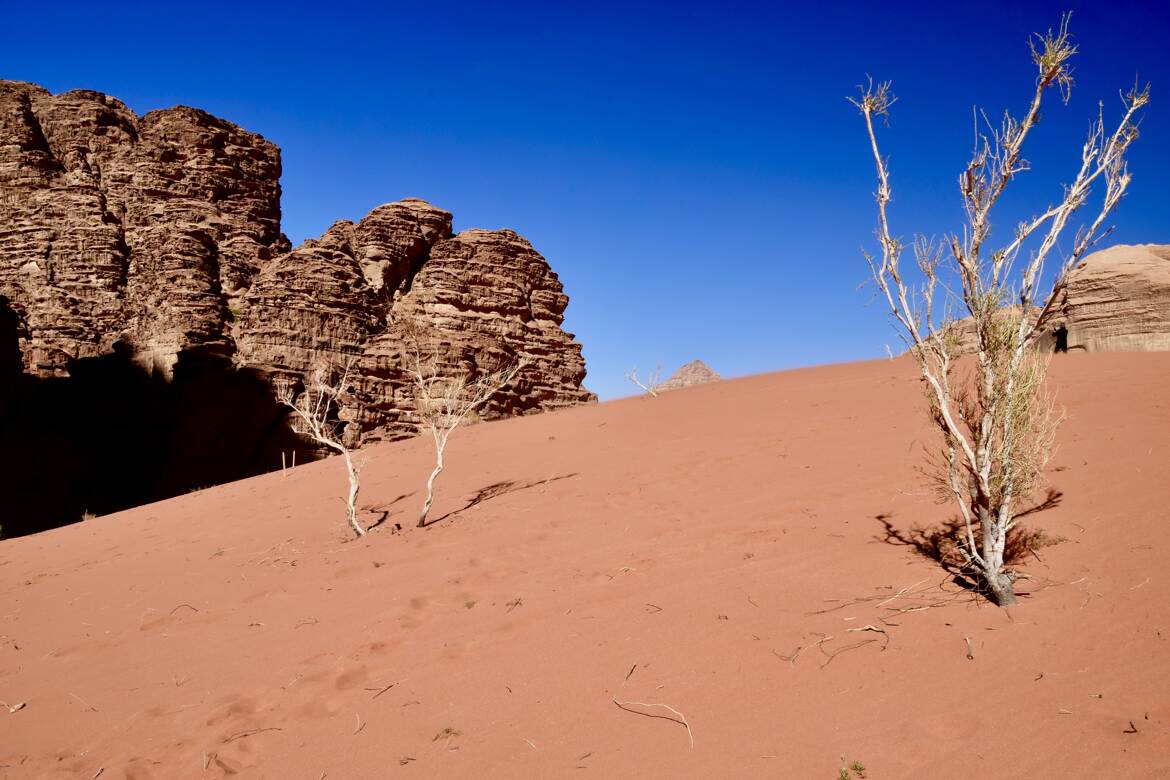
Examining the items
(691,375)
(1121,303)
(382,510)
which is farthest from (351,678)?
(691,375)

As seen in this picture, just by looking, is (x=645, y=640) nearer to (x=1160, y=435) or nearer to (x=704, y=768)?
(x=704, y=768)

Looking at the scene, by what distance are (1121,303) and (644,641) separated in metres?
17.6

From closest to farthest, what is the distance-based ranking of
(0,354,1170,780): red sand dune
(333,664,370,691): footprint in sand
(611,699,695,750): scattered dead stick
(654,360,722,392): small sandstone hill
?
(0,354,1170,780): red sand dune, (611,699,695,750): scattered dead stick, (333,664,370,691): footprint in sand, (654,360,722,392): small sandstone hill

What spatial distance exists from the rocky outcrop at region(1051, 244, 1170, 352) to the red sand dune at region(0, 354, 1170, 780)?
7.65 m

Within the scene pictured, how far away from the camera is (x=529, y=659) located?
4605mm

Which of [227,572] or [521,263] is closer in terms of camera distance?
[227,572]

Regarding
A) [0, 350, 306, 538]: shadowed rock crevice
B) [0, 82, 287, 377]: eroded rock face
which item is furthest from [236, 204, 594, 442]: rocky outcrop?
[0, 82, 287, 377]: eroded rock face

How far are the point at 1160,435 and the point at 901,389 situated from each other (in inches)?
227

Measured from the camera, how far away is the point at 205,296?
31.8m

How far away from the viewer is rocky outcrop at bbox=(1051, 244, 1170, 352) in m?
15.1

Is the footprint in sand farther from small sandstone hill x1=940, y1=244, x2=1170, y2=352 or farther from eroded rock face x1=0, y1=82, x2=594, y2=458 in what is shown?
eroded rock face x1=0, y1=82, x2=594, y2=458

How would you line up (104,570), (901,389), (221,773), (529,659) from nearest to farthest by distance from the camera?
(221,773) < (529,659) < (104,570) < (901,389)

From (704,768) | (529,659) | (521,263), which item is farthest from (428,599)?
(521,263)

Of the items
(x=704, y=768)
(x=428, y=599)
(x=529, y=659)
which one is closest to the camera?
(x=704, y=768)
